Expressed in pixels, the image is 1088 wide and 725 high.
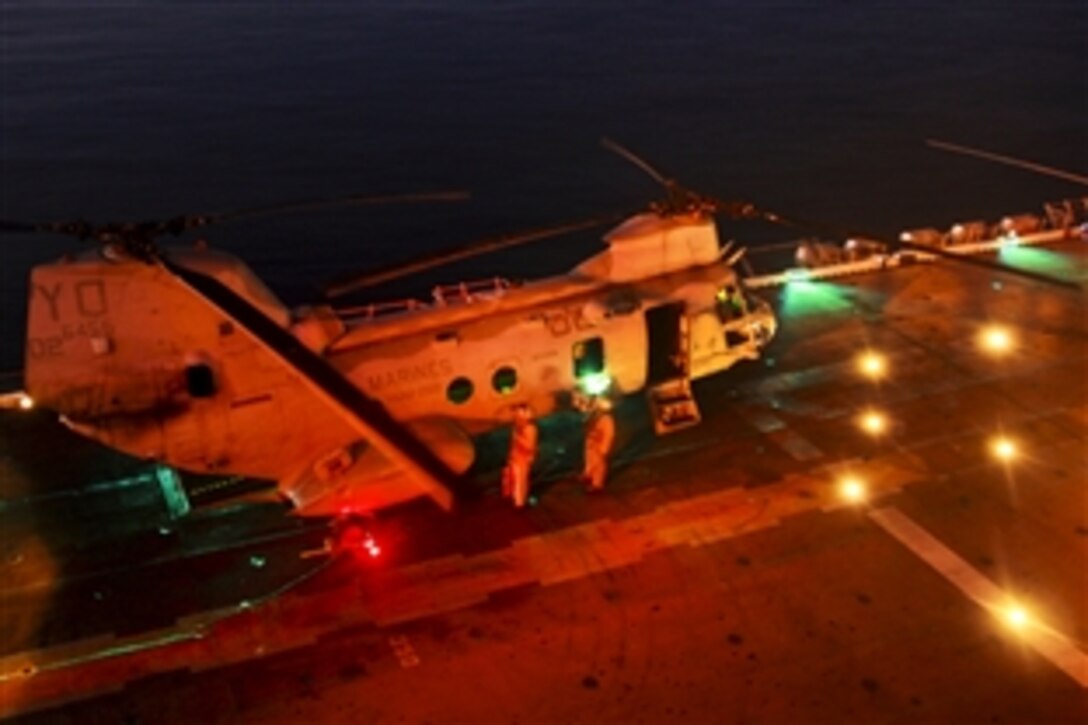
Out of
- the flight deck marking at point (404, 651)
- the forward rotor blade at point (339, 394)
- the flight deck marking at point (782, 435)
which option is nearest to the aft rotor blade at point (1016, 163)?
the flight deck marking at point (782, 435)

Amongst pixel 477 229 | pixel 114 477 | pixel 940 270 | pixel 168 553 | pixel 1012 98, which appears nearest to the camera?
pixel 168 553

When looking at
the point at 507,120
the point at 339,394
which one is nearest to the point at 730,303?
the point at 339,394

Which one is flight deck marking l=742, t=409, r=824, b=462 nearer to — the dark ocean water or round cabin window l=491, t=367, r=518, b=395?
round cabin window l=491, t=367, r=518, b=395

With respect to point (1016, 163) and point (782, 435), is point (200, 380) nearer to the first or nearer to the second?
point (782, 435)

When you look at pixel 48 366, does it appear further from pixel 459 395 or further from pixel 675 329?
pixel 675 329

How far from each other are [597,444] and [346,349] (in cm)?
381

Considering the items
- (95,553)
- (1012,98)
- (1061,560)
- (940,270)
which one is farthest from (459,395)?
(1012,98)

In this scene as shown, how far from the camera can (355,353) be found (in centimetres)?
1407

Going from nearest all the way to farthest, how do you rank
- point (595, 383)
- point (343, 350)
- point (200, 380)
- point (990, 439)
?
1. point (200, 380)
2. point (343, 350)
3. point (595, 383)
4. point (990, 439)

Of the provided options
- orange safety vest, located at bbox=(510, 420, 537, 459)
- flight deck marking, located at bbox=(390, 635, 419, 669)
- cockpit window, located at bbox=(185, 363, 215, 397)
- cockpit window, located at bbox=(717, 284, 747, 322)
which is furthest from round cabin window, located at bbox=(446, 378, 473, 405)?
cockpit window, located at bbox=(717, 284, 747, 322)

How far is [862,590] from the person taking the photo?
41.4 feet

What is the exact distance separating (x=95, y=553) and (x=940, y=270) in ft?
59.6

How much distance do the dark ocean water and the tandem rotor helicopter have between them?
54.2ft

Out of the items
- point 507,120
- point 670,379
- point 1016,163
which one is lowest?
point 670,379
